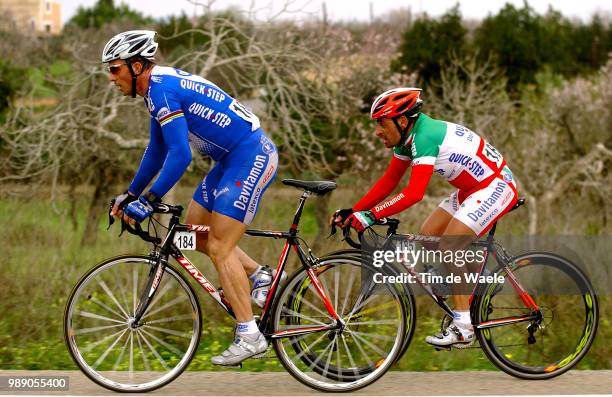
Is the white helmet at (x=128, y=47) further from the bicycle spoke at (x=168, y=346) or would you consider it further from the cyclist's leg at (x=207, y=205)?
the bicycle spoke at (x=168, y=346)

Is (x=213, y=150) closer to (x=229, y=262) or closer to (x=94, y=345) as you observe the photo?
(x=229, y=262)

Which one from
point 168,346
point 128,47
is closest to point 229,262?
point 168,346

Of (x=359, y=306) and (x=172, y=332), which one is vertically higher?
(x=359, y=306)

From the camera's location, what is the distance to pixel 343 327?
5594mm

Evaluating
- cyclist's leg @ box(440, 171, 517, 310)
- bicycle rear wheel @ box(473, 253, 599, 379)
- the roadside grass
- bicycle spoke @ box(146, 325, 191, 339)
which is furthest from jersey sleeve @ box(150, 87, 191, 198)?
bicycle rear wheel @ box(473, 253, 599, 379)

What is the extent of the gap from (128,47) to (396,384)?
2.51m

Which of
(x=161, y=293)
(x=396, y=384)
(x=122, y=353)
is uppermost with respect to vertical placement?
(x=161, y=293)

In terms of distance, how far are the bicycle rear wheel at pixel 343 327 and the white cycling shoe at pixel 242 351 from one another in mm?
160

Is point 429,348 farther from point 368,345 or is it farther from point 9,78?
point 9,78

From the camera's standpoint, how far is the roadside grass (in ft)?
21.7

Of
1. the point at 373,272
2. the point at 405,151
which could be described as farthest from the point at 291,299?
the point at 405,151

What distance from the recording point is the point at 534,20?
3344cm

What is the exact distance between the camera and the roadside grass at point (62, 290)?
6625mm

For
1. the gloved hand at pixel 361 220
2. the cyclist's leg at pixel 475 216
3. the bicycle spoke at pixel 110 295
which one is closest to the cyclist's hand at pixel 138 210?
the bicycle spoke at pixel 110 295
